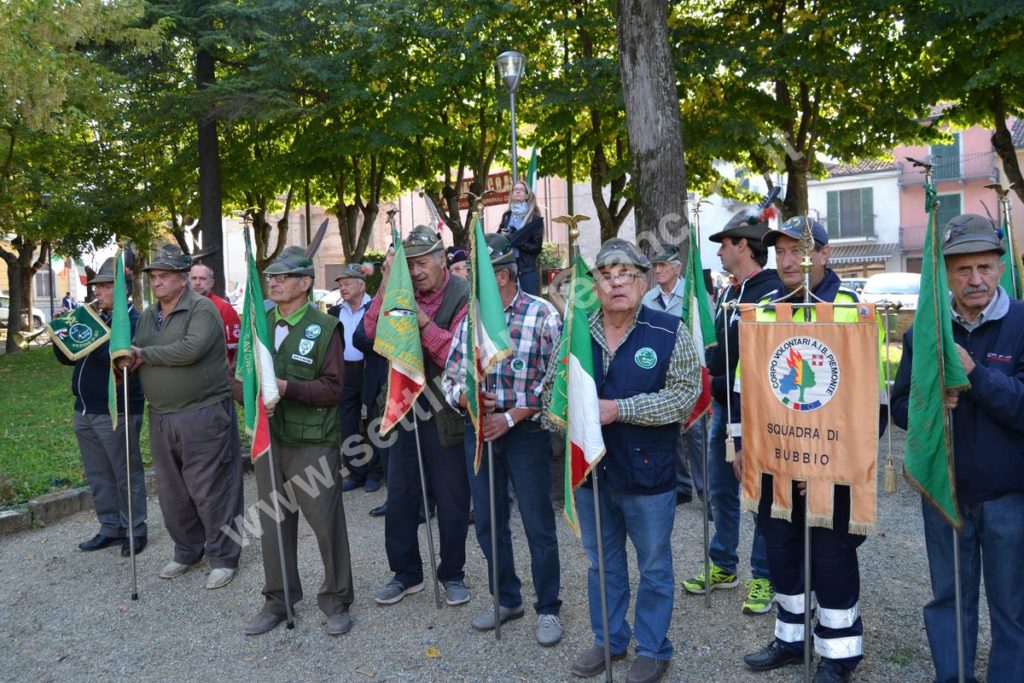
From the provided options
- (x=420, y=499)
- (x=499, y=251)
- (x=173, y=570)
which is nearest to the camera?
(x=499, y=251)

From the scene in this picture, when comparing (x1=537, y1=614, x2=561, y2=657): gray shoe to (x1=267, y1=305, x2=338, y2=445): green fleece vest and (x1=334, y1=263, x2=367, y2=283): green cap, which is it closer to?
(x1=267, y1=305, x2=338, y2=445): green fleece vest

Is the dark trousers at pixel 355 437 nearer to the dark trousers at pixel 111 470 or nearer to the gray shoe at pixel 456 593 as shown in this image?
the dark trousers at pixel 111 470

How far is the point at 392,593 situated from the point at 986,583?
331cm

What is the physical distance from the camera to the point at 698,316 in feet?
17.7

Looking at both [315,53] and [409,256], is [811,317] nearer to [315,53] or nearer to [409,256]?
[409,256]

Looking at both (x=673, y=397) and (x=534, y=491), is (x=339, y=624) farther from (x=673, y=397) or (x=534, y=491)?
(x=673, y=397)

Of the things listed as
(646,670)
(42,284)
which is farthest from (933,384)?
(42,284)

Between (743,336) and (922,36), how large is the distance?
8591mm

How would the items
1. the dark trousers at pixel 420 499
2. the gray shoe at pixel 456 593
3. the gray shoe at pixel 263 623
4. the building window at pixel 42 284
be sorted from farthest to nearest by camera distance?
the building window at pixel 42 284 → the gray shoe at pixel 456 593 → the dark trousers at pixel 420 499 → the gray shoe at pixel 263 623

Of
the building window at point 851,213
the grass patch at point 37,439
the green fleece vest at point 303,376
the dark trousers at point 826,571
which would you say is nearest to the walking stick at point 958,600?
the dark trousers at point 826,571

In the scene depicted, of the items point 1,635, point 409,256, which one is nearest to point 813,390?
point 409,256

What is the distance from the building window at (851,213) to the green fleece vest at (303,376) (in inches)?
1627

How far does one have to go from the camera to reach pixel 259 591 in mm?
5820

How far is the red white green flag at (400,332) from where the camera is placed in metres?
5.02
